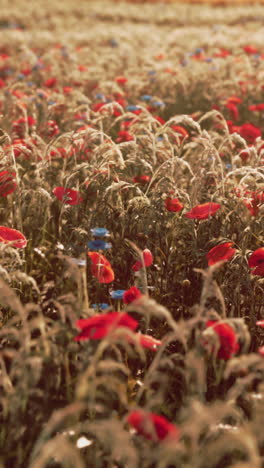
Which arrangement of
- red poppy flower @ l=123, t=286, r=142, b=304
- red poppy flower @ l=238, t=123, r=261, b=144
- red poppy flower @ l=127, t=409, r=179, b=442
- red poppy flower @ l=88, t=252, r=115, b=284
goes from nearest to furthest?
red poppy flower @ l=127, t=409, r=179, b=442
red poppy flower @ l=123, t=286, r=142, b=304
red poppy flower @ l=88, t=252, r=115, b=284
red poppy flower @ l=238, t=123, r=261, b=144

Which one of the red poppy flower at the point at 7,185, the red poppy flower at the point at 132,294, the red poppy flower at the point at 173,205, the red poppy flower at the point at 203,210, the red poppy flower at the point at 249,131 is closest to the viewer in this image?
the red poppy flower at the point at 132,294

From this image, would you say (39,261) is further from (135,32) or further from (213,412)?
(135,32)

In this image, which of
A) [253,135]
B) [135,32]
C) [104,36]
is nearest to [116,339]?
[253,135]

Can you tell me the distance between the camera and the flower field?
1.47 meters

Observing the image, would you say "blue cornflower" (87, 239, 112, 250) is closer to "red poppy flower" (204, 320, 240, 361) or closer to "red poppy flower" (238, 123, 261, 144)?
"red poppy flower" (204, 320, 240, 361)

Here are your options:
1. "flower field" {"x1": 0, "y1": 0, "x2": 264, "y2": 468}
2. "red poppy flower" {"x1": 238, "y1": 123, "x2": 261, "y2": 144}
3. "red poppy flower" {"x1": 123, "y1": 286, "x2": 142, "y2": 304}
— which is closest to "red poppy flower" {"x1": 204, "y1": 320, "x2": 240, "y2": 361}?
"flower field" {"x1": 0, "y1": 0, "x2": 264, "y2": 468}

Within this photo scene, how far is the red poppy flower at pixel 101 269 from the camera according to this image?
2199 millimetres

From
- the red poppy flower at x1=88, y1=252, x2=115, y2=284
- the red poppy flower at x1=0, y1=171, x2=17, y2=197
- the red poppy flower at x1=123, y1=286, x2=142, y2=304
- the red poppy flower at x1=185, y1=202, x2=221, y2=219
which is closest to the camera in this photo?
the red poppy flower at x1=123, y1=286, x2=142, y2=304

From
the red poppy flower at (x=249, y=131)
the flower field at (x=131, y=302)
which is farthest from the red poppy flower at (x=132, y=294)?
the red poppy flower at (x=249, y=131)

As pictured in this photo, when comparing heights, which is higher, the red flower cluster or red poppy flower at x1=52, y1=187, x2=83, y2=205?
the red flower cluster

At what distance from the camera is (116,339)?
4.89 ft

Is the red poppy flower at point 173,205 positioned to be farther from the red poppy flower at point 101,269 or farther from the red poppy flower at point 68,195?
the red poppy flower at point 101,269

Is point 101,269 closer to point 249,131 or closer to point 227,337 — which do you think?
point 227,337

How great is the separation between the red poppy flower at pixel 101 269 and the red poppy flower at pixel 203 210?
0.42 meters
